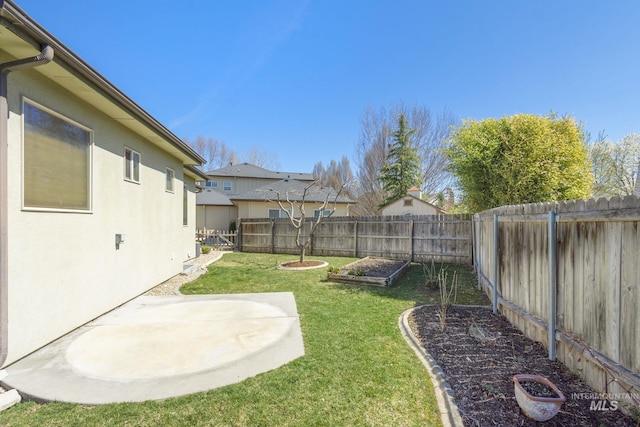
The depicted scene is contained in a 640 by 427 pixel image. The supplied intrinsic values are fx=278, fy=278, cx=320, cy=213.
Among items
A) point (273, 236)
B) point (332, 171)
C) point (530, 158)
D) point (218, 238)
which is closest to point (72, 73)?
point (530, 158)

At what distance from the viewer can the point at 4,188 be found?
293 cm

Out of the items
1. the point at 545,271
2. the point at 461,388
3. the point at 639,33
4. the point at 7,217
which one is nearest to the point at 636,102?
the point at 639,33

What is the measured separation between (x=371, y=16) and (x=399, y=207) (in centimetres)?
1306

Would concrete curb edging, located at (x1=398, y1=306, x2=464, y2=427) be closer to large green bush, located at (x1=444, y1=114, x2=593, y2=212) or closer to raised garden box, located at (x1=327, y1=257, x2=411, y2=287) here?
raised garden box, located at (x1=327, y1=257, x2=411, y2=287)

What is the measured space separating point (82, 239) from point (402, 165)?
73.4 feet

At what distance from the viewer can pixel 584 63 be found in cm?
987

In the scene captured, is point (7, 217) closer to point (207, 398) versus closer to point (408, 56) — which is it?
point (207, 398)

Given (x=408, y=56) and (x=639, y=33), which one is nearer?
(x=639, y=33)

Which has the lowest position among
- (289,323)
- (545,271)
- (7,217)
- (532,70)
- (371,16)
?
(289,323)

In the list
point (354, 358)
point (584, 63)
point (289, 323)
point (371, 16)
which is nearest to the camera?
point (354, 358)

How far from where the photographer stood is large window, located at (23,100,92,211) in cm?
340

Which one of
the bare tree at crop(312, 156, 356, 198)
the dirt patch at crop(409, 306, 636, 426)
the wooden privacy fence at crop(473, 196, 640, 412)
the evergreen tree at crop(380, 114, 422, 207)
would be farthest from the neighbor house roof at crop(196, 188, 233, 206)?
the wooden privacy fence at crop(473, 196, 640, 412)

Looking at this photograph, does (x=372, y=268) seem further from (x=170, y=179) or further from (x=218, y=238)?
(x=218, y=238)

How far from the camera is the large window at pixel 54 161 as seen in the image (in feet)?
11.2
